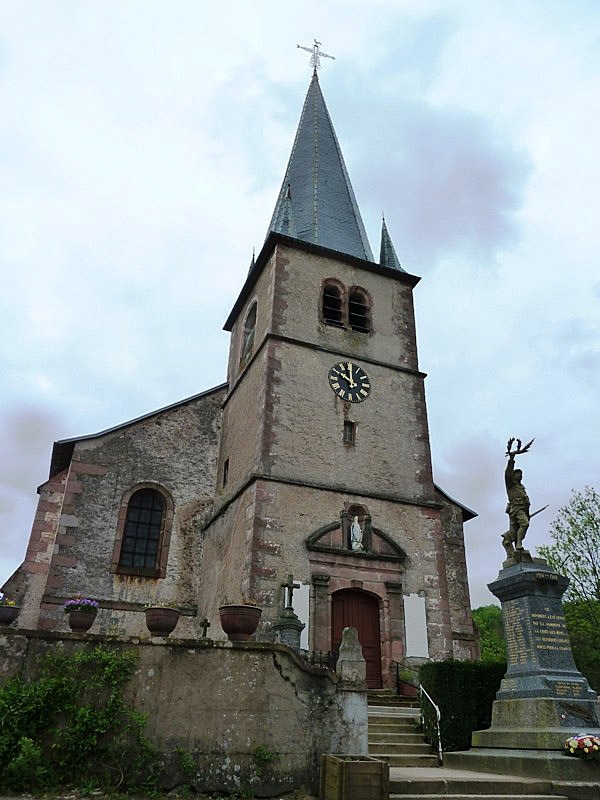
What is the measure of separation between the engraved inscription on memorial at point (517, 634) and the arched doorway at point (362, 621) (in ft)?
15.2

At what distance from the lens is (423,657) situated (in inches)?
531

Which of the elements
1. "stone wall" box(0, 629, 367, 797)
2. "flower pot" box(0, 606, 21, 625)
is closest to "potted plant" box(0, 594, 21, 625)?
"flower pot" box(0, 606, 21, 625)

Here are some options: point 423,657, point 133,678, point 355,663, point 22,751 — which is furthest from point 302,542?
point 22,751

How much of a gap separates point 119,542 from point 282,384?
597cm

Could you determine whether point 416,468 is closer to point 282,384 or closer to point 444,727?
point 282,384

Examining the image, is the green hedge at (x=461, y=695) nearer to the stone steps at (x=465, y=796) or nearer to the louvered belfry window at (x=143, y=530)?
the stone steps at (x=465, y=796)

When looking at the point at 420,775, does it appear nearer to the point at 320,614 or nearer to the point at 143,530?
the point at 320,614

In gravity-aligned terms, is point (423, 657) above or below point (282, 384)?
below

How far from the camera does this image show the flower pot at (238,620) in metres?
7.03

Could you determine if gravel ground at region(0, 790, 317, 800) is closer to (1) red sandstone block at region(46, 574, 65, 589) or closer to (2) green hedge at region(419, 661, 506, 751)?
(2) green hedge at region(419, 661, 506, 751)

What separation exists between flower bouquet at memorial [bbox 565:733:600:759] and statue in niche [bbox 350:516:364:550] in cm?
707

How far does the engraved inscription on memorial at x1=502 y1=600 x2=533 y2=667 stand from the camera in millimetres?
8914

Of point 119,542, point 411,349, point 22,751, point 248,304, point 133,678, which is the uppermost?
point 248,304

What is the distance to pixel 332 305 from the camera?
60.5ft
